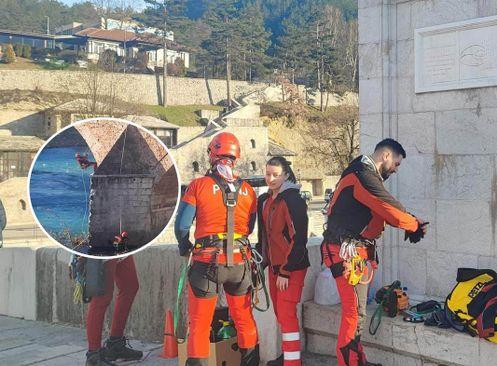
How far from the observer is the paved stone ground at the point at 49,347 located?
602 centimetres

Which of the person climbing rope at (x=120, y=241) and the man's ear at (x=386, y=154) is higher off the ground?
the man's ear at (x=386, y=154)

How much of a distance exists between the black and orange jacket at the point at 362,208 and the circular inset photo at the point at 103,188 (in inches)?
50.9

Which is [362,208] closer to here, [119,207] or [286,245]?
[286,245]

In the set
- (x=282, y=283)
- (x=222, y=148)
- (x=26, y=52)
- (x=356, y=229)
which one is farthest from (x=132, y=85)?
(x=356, y=229)

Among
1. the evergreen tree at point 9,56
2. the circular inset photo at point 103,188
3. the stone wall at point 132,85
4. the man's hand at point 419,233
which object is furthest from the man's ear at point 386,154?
the evergreen tree at point 9,56

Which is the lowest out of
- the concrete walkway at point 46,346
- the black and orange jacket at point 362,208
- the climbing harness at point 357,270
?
the concrete walkway at point 46,346

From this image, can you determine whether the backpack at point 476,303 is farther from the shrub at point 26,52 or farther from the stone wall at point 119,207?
the shrub at point 26,52

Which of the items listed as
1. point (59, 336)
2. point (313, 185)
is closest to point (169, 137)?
point (313, 185)

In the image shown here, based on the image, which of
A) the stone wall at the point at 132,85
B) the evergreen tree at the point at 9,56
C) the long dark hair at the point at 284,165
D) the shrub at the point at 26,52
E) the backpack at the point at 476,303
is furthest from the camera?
the shrub at the point at 26,52

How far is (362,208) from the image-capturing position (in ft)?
15.5

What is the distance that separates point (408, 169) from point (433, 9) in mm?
1514

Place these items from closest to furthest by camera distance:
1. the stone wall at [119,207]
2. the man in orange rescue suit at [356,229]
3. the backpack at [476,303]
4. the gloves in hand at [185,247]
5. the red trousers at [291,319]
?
the backpack at [476,303], the man in orange rescue suit at [356,229], the stone wall at [119,207], the gloves in hand at [185,247], the red trousers at [291,319]

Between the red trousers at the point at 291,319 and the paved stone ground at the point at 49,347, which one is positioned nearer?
the red trousers at the point at 291,319

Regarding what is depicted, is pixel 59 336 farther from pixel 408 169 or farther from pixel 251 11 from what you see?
pixel 251 11
